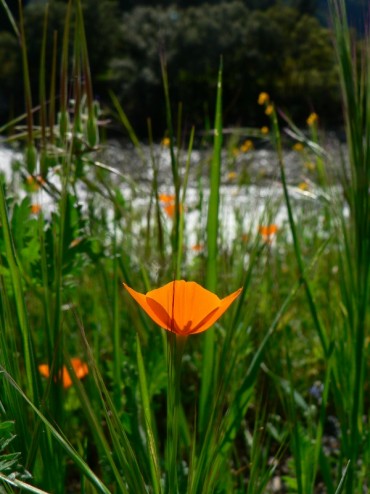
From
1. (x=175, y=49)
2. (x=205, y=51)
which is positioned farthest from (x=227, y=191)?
(x=205, y=51)

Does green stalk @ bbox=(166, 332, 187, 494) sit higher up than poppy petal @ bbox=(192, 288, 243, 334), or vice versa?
poppy petal @ bbox=(192, 288, 243, 334)

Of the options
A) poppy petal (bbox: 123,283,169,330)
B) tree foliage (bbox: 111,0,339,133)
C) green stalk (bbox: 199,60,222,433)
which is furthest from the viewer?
tree foliage (bbox: 111,0,339,133)

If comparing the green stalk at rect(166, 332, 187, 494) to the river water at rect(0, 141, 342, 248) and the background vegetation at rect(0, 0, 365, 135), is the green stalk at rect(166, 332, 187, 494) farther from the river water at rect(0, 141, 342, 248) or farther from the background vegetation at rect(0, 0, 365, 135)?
the background vegetation at rect(0, 0, 365, 135)

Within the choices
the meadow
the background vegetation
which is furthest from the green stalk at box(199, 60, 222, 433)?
the background vegetation

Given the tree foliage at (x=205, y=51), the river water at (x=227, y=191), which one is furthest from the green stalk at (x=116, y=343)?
the tree foliage at (x=205, y=51)

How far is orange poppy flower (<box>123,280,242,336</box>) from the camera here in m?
0.49

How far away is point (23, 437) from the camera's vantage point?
0.58 m

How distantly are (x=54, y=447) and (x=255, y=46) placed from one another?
13.2 metres

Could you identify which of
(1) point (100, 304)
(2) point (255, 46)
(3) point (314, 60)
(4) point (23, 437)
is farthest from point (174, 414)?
(2) point (255, 46)

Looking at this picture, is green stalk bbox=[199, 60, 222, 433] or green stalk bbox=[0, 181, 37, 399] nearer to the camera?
green stalk bbox=[0, 181, 37, 399]

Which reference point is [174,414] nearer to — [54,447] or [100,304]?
[54,447]

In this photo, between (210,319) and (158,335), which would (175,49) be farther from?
(210,319)

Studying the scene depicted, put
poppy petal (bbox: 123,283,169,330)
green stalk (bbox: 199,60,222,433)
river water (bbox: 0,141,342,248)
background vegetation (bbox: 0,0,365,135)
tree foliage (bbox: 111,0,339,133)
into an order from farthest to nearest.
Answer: background vegetation (bbox: 0,0,365,135) < tree foliage (bbox: 111,0,339,133) < river water (bbox: 0,141,342,248) < green stalk (bbox: 199,60,222,433) < poppy petal (bbox: 123,283,169,330)

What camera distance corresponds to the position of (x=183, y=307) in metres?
0.52
